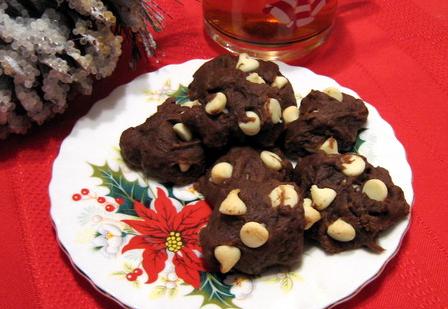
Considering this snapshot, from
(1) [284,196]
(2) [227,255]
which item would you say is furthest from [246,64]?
(2) [227,255]

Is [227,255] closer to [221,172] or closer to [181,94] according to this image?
[221,172]

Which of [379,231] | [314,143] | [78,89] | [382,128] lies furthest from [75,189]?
[382,128]

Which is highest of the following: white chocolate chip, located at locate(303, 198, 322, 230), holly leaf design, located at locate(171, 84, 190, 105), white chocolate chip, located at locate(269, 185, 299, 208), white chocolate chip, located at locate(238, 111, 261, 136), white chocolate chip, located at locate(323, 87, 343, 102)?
white chocolate chip, located at locate(238, 111, 261, 136)

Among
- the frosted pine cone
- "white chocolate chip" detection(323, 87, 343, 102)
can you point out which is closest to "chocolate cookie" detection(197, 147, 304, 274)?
"white chocolate chip" detection(323, 87, 343, 102)

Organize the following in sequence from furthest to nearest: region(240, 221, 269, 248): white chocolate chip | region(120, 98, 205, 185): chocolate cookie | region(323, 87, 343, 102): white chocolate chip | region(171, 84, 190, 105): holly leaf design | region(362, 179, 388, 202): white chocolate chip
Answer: region(171, 84, 190, 105): holly leaf design < region(323, 87, 343, 102): white chocolate chip < region(120, 98, 205, 185): chocolate cookie < region(362, 179, 388, 202): white chocolate chip < region(240, 221, 269, 248): white chocolate chip

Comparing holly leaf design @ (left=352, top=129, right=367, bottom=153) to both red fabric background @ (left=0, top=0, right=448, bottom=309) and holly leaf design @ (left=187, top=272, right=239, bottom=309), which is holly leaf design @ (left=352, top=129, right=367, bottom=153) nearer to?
red fabric background @ (left=0, top=0, right=448, bottom=309)

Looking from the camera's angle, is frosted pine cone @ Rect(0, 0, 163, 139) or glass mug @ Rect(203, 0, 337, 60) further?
glass mug @ Rect(203, 0, 337, 60)

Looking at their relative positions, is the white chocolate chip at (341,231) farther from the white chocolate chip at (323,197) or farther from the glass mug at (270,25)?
the glass mug at (270,25)
